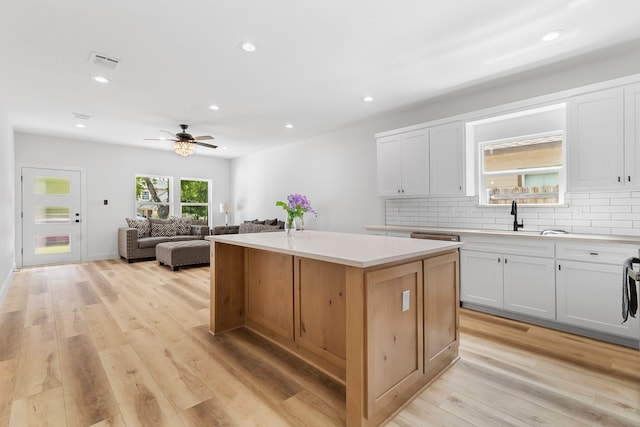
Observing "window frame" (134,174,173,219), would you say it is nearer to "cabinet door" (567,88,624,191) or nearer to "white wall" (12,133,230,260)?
"white wall" (12,133,230,260)

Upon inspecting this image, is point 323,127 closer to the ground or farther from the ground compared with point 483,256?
farther from the ground

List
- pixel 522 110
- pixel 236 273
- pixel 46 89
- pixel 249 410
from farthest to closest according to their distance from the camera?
1. pixel 46 89
2. pixel 522 110
3. pixel 236 273
4. pixel 249 410

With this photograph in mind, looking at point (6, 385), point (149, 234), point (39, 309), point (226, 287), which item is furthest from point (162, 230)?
point (6, 385)

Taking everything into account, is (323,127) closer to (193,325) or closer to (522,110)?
(522,110)

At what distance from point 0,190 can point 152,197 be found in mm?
3788

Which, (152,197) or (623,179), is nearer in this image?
(623,179)

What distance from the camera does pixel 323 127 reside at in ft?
17.9

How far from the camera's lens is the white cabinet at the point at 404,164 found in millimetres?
3945

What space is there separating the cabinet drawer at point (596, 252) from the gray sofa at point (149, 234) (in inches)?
262

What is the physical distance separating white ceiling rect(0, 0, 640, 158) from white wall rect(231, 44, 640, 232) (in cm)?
33

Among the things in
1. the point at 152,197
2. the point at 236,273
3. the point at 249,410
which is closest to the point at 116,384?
the point at 249,410

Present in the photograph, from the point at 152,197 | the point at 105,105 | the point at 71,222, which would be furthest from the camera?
the point at 152,197

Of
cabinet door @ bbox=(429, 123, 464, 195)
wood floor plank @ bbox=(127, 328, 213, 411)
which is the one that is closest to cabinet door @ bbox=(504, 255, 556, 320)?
cabinet door @ bbox=(429, 123, 464, 195)

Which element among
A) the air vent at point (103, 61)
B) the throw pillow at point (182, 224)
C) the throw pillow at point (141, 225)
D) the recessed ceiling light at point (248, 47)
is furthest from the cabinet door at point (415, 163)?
the throw pillow at point (141, 225)
